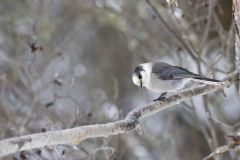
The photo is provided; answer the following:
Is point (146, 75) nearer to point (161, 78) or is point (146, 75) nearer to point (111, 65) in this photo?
point (161, 78)

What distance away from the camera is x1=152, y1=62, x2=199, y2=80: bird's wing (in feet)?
15.2

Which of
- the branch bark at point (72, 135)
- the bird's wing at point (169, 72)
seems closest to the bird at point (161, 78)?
the bird's wing at point (169, 72)

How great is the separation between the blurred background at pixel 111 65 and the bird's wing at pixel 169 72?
0.82ft

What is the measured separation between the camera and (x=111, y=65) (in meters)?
8.91

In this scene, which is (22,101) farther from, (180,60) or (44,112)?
(180,60)

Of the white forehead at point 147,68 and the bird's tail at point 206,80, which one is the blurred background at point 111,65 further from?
the bird's tail at point 206,80

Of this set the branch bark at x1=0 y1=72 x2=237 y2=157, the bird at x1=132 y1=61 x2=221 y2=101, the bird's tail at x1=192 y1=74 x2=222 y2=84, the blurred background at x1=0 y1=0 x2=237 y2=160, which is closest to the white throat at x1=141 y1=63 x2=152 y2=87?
the bird at x1=132 y1=61 x2=221 y2=101

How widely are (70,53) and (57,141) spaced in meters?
5.90

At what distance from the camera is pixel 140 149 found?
770 cm

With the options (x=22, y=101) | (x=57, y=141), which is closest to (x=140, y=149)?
(x=22, y=101)

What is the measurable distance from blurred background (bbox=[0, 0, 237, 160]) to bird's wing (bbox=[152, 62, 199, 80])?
0.82 ft

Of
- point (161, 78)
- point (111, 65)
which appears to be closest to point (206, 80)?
point (161, 78)

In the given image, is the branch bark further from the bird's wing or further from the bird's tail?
the bird's wing

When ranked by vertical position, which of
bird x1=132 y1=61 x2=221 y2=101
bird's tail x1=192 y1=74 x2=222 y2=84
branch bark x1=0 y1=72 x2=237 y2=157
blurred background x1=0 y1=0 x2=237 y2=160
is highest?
blurred background x1=0 y1=0 x2=237 y2=160
